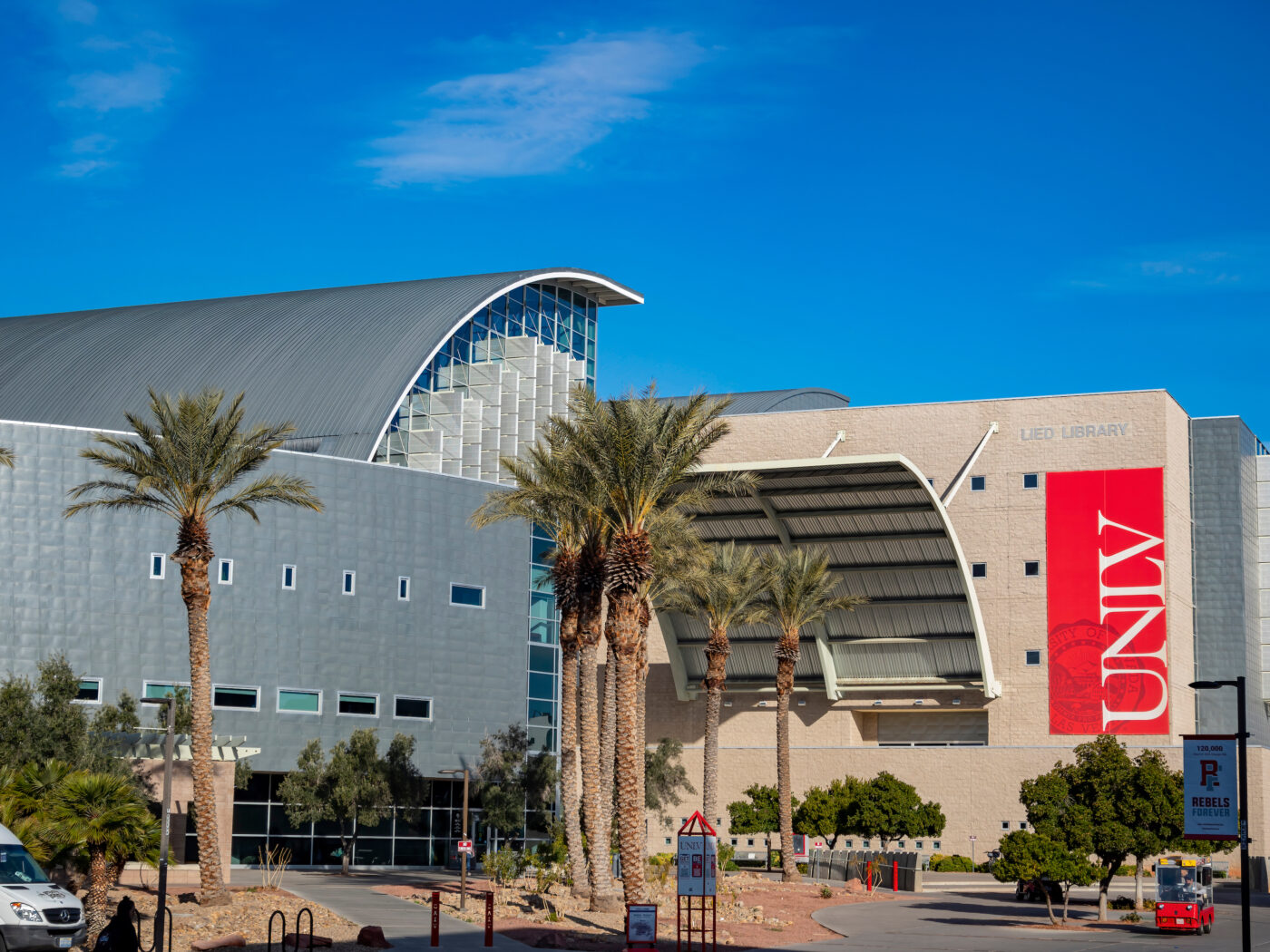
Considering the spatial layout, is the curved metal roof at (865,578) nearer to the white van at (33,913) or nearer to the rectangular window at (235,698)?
the rectangular window at (235,698)

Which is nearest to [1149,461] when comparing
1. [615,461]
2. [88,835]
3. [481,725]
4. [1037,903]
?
[1037,903]

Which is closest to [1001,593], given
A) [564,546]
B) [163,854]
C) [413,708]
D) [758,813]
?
[758,813]

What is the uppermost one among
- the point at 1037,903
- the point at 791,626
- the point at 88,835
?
the point at 791,626

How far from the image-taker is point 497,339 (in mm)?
78812

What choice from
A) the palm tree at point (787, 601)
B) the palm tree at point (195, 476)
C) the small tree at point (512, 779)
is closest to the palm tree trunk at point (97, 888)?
the palm tree at point (195, 476)

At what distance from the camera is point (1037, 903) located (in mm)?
52594

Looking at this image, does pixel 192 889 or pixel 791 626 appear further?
pixel 791 626

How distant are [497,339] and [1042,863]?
43.3 m

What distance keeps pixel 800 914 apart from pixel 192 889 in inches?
696

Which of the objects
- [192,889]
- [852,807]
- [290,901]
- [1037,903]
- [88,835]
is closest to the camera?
[88,835]

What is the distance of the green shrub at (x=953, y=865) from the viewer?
71.5 meters

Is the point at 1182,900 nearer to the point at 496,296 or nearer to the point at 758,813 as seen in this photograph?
the point at 758,813

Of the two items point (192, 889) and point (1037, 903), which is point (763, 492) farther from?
point (192, 889)

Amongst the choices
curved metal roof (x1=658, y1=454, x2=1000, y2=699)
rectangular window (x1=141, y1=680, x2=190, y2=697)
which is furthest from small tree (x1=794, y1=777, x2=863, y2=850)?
rectangular window (x1=141, y1=680, x2=190, y2=697)
